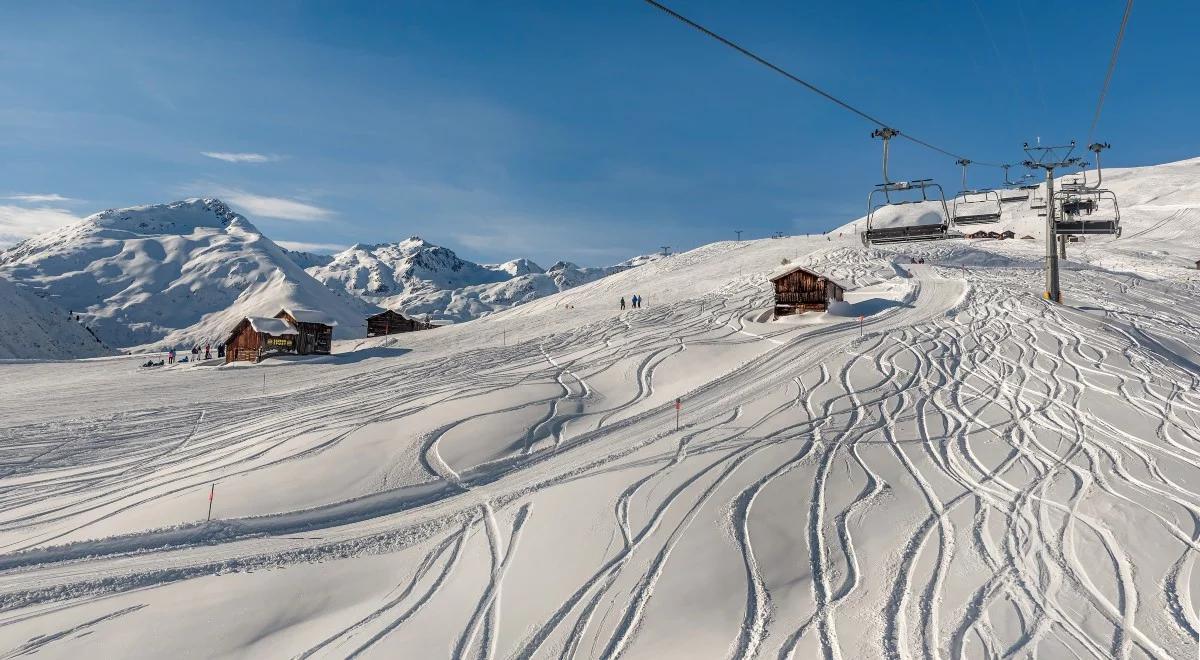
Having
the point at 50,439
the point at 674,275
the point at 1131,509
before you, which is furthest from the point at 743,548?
the point at 674,275

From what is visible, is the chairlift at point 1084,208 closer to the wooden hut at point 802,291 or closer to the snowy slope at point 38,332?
the wooden hut at point 802,291

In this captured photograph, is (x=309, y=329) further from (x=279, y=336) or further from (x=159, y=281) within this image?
(x=159, y=281)

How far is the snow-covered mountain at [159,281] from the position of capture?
432 ft

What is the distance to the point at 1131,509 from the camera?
12578mm

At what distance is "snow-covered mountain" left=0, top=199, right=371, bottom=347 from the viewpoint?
132 metres

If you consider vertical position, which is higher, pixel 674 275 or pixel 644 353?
pixel 674 275

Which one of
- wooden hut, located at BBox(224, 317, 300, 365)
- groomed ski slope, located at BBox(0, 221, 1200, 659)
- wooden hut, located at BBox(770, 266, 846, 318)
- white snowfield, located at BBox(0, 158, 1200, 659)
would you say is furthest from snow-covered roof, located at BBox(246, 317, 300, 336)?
wooden hut, located at BBox(770, 266, 846, 318)

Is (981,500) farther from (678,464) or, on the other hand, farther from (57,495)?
(57,495)

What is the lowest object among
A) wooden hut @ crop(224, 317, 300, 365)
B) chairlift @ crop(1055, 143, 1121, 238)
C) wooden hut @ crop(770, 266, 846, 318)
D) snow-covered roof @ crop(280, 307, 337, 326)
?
wooden hut @ crop(224, 317, 300, 365)

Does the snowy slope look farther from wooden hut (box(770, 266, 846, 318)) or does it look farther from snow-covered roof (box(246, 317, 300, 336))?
wooden hut (box(770, 266, 846, 318))

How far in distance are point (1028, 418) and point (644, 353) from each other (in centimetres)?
1570

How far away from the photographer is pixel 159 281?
504 feet

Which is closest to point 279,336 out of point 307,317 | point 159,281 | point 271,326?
point 271,326

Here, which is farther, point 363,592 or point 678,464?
point 678,464
